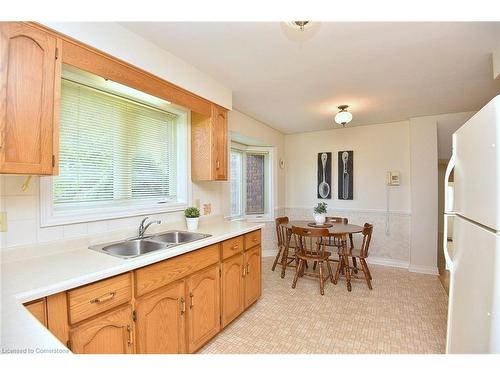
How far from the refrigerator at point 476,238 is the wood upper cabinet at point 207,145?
1935 mm

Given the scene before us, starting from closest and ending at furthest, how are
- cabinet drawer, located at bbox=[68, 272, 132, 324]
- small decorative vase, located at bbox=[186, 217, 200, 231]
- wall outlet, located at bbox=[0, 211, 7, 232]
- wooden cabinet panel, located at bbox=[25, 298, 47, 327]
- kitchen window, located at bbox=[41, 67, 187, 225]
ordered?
wooden cabinet panel, located at bbox=[25, 298, 47, 327], cabinet drawer, located at bbox=[68, 272, 132, 324], wall outlet, located at bbox=[0, 211, 7, 232], kitchen window, located at bbox=[41, 67, 187, 225], small decorative vase, located at bbox=[186, 217, 200, 231]

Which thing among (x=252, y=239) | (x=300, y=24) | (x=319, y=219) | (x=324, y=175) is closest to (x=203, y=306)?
(x=252, y=239)

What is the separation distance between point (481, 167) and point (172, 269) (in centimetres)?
166

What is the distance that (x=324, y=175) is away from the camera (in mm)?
Answer: 4555

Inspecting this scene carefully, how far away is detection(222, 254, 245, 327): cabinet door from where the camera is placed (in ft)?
6.95

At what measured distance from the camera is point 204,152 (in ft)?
8.44

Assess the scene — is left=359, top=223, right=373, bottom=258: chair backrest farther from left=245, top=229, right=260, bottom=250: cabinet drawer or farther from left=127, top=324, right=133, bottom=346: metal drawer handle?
left=127, top=324, right=133, bottom=346: metal drawer handle

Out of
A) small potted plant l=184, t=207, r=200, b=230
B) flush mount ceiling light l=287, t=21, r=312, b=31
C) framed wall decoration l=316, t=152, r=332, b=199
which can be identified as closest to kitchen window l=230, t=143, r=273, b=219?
framed wall decoration l=316, t=152, r=332, b=199

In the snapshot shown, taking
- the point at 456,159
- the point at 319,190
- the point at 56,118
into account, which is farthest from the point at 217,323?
the point at 319,190

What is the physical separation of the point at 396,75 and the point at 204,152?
78.7 inches

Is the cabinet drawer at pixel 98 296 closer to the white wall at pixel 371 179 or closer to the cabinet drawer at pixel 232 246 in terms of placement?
the cabinet drawer at pixel 232 246

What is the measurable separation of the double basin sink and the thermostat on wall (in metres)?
3.29

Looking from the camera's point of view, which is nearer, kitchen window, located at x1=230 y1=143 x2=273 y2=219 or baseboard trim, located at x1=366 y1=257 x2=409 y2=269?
baseboard trim, located at x1=366 y1=257 x2=409 y2=269

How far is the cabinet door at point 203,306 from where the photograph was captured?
5.74ft
